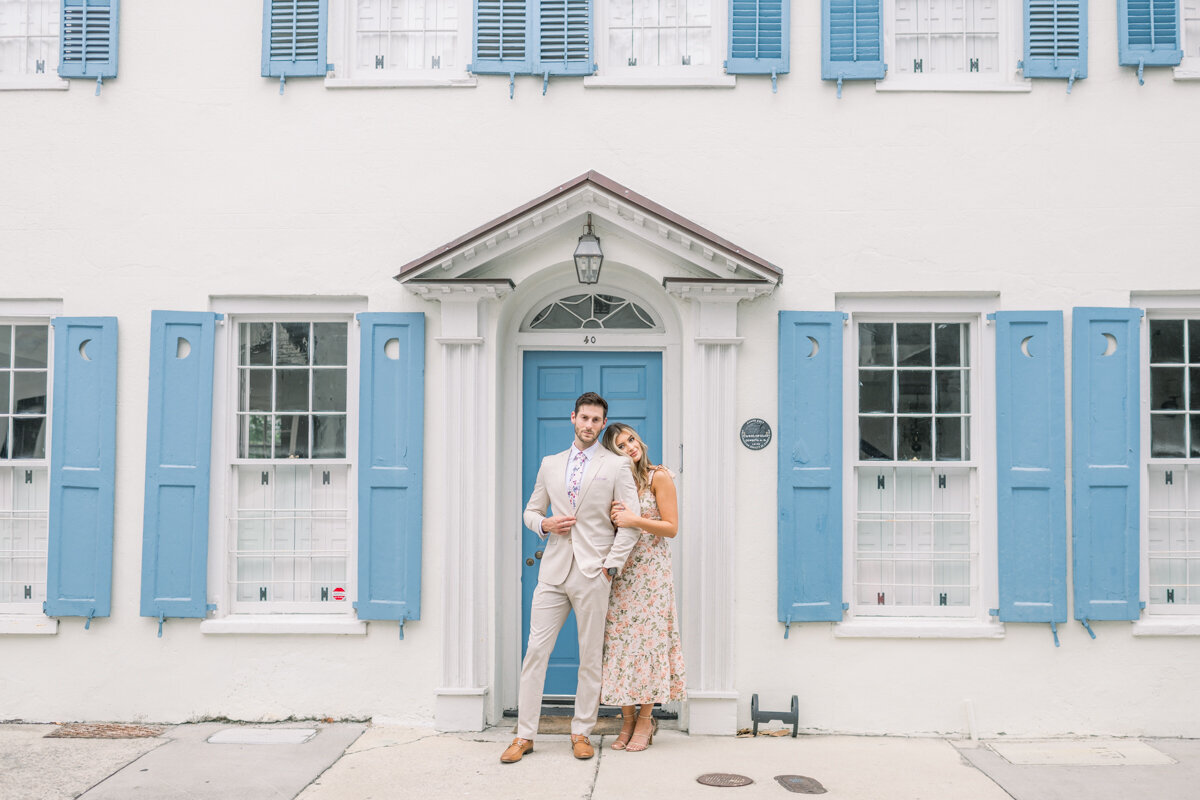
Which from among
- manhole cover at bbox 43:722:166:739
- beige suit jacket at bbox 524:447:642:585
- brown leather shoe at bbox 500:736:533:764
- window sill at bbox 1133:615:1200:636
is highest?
beige suit jacket at bbox 524:447:642:585

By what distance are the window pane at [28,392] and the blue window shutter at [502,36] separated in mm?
3494

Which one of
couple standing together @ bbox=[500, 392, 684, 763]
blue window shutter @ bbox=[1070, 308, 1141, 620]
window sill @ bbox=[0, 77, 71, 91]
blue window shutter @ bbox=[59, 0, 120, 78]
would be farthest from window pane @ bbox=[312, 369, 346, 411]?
blue window shutter @ bbox=[1070, 308, 1141, 620]

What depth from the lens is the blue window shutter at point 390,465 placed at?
6.36 metres

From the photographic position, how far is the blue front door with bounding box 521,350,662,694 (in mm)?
6664

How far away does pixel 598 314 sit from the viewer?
6.73 meters

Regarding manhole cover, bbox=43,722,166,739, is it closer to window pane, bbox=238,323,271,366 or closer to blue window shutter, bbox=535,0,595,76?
window pane, bbox=238,323,271,366

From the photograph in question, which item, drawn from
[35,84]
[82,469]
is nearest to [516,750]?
[82,469]

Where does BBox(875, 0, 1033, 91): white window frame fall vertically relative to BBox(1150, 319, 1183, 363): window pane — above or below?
above

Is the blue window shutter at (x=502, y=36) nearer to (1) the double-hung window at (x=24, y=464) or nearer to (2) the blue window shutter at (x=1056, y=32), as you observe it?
(2) the blue window shutter at (x=1056, y=32)

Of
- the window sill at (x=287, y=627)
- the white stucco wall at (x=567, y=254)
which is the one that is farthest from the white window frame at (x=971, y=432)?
the window sill at (x=287, y=627)

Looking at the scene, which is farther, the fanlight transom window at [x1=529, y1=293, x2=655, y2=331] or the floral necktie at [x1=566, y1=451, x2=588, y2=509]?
the fanlight transom window at [x1=529, y1=293, x2=655, y2=331]

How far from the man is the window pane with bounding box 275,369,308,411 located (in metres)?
1.87

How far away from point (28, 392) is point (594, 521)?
12.8ft

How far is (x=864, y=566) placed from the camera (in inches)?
257
